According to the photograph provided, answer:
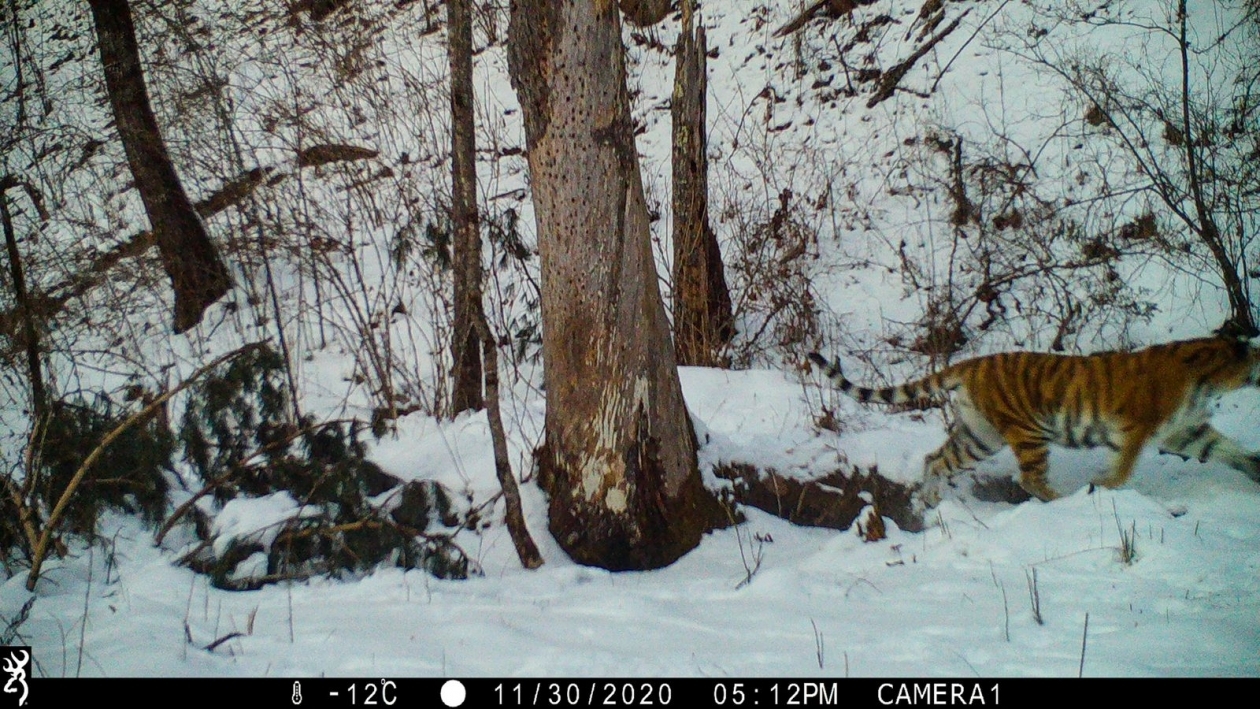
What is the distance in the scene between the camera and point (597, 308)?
427cm

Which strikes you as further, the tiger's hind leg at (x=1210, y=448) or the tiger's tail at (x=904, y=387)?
the tiger's tail at (x=904, y=387)

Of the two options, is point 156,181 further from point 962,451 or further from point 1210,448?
point 1210,448

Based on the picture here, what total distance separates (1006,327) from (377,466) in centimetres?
649

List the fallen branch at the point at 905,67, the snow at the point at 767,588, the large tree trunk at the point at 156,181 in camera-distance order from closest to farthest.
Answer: the snow at the point at 767,588 < the large tree trunk at the point at 156,181 < the fallen branch at the point at 905,67

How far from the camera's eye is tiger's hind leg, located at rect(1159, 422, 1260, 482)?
14.6 feet

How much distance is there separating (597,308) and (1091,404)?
3031 millimetres

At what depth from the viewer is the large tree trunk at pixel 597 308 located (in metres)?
4.13

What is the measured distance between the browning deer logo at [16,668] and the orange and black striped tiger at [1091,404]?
4.14 metres

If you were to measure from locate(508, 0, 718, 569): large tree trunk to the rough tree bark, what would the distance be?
10.3ft

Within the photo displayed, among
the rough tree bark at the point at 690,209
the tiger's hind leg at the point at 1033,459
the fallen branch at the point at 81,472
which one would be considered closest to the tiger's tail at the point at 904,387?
the tiger's hind leg at the point at 1033,459

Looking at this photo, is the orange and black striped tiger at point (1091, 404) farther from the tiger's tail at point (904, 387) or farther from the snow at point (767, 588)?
the snow at point (767, 588)

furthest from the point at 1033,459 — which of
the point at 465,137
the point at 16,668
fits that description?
the point at 16,668

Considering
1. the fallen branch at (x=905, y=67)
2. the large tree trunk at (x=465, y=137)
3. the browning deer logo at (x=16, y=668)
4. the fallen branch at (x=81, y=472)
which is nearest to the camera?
the browning deer logo at (x=16, y=668)
